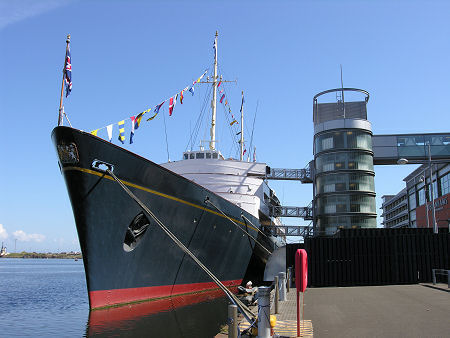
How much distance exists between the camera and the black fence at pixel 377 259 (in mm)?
21969

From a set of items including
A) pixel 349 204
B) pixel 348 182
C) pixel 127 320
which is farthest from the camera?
pixel 348 182

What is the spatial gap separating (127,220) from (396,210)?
98.4m

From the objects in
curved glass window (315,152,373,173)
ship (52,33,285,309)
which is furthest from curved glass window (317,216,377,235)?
ship (52,33,285,309)

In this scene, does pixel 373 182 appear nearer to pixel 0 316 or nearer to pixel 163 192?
pixel 163 192

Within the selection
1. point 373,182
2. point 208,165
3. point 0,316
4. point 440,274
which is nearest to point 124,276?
point 0,316

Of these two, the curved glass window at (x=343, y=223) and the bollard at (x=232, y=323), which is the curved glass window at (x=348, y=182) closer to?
the curved glass window at (x=343, y=223)

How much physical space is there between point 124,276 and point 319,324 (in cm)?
768

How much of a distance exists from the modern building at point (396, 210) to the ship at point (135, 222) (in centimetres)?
7214

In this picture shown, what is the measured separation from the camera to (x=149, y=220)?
611 inches

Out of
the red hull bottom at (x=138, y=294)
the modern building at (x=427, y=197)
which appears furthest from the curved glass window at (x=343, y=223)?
the red hull bottom at (x=138, y=294)

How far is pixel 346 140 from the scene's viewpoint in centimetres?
3694

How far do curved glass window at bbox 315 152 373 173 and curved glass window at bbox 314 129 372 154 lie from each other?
2.47 feet

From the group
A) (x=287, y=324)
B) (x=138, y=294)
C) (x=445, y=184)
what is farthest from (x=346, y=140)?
(x=287, y=324)

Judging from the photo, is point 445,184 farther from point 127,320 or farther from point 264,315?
point 264,315
